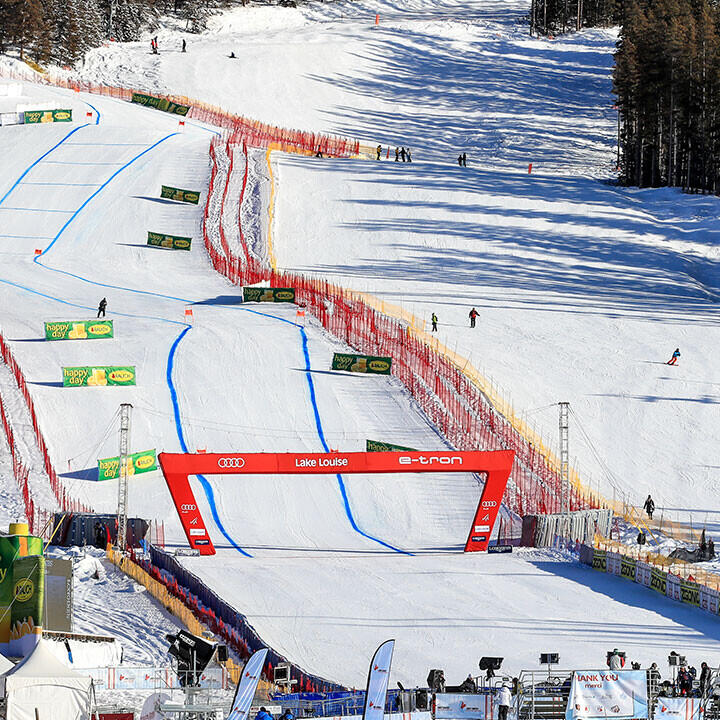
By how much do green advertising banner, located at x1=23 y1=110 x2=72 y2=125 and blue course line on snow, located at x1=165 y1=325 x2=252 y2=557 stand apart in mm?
29822

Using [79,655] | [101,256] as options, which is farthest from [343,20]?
[79,655]

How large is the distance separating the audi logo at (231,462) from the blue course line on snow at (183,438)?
5.67 feet

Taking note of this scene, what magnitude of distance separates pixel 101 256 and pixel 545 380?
1985 cm

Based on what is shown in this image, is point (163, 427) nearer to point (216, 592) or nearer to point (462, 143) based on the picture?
point (216, 592)

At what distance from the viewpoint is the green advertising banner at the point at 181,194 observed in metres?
59.6

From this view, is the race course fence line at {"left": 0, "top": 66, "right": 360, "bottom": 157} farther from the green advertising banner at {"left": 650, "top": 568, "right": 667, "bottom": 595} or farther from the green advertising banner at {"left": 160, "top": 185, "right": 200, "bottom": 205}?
the green advertising banner at {"left": 650, "top": 568, "right": 667, "bottom": 595}

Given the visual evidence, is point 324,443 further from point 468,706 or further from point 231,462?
point 468,706

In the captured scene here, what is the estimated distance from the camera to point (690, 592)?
25.4 meters

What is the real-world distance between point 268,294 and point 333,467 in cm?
1887

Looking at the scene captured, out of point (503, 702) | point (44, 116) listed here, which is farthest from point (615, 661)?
point (44, 116)

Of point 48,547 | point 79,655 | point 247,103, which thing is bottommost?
point 48,547

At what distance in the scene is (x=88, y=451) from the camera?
34.0 m

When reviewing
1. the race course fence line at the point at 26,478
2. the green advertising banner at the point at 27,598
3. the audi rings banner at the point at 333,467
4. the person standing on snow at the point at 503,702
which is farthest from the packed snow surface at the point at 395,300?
the green advertising banner at the point at 27,598

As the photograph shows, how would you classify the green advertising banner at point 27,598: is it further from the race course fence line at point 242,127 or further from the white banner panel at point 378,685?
the race course fence line at point 242,127
